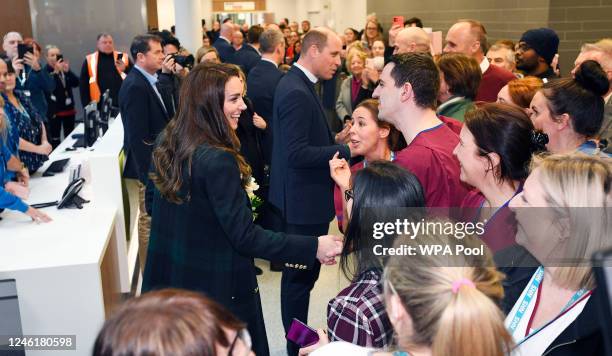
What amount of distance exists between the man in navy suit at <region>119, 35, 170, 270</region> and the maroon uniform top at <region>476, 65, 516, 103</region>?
7.31ft

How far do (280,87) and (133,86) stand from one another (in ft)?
4.45

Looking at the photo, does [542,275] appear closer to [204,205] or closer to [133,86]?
[204,205]

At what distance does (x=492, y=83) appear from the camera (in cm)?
403

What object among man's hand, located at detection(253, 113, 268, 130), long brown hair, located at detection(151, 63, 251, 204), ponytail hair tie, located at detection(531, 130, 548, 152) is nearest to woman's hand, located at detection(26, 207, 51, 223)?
long brown hair, located at detection(151, 63, 251, 204)

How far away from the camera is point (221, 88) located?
6.81ft

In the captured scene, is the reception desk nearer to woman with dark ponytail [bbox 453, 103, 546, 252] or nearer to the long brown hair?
the long brown hair

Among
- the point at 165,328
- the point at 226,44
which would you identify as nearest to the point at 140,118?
the point at 165,328

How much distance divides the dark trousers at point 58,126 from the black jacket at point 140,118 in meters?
4.19

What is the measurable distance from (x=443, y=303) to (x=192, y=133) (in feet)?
3.91

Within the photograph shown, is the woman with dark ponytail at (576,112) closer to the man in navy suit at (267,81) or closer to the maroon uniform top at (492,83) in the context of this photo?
the maroon uniform top at (492,83)

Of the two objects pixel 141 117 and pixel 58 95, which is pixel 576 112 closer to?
pixel 141 117

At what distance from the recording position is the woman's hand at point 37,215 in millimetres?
3000

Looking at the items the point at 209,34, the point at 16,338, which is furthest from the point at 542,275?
the point at 209,34

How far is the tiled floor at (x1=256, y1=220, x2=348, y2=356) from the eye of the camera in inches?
133
